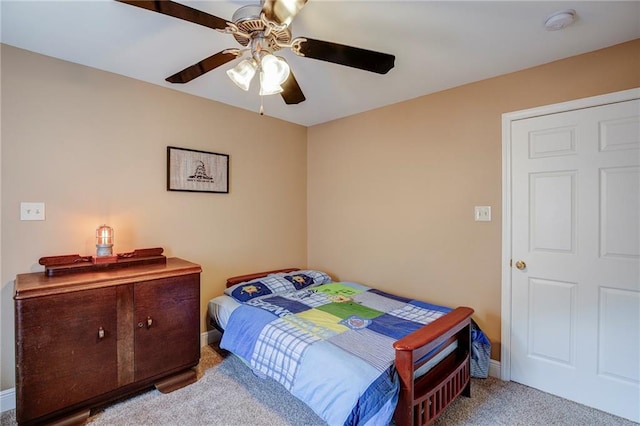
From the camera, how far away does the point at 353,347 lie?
1.79 m

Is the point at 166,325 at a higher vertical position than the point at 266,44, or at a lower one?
lower

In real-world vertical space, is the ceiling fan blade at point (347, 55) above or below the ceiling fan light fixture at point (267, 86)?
above

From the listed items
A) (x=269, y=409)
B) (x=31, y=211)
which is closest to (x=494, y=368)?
(x=269, y=409)

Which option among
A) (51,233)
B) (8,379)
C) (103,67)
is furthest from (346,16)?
(8,379)

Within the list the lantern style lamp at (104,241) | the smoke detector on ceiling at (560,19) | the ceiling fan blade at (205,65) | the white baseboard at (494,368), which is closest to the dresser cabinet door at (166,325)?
the lantern style lamp at (104,241)

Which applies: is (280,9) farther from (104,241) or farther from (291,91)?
(104,241)

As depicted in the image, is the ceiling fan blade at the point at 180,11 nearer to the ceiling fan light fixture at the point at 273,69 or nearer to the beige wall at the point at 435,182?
the ceiling fan light fixture at the point at 273,69

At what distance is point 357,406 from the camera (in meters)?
1.45

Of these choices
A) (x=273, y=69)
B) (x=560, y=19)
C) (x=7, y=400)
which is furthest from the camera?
(x=7, y=400)

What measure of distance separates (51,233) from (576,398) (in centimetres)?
385

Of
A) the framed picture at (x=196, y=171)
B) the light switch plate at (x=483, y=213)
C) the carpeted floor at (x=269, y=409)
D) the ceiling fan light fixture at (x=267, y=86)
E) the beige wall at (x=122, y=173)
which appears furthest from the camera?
the framed picture at (x=196, y=171)

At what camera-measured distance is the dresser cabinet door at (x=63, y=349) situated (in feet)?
5.42

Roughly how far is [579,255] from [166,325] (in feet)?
9.67

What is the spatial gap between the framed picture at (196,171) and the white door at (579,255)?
2.58 meters
